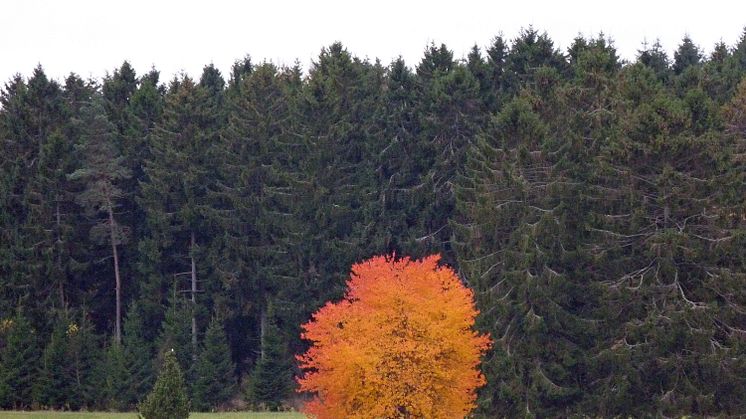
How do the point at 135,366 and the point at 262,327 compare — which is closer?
the point at 135,366

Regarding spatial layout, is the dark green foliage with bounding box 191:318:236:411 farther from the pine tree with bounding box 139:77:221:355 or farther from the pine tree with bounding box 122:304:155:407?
the pine tree with bounding box 139:77:221:355

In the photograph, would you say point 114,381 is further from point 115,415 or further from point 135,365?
point 115,415

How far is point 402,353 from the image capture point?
48125 mm

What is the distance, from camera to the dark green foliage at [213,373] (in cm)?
7006

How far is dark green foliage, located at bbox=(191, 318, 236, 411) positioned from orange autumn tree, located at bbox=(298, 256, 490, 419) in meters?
20.7

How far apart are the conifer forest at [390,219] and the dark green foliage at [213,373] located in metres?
0.13

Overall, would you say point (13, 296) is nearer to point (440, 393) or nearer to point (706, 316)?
point (440, 393)

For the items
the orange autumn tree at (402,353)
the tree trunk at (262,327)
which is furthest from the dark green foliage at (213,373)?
the orange autumn tree at (402,353)

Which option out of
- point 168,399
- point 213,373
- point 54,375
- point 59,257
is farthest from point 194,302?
point 168,399

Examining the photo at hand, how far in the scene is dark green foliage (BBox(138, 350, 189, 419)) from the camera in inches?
1778

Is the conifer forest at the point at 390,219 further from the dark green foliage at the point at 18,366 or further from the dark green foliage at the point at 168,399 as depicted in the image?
the dark green foliage at the point at 168,399

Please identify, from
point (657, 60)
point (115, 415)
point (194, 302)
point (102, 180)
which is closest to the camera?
point (115, 415)

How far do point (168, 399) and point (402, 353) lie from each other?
9628 millimetres

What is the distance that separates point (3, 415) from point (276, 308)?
56.1ft
